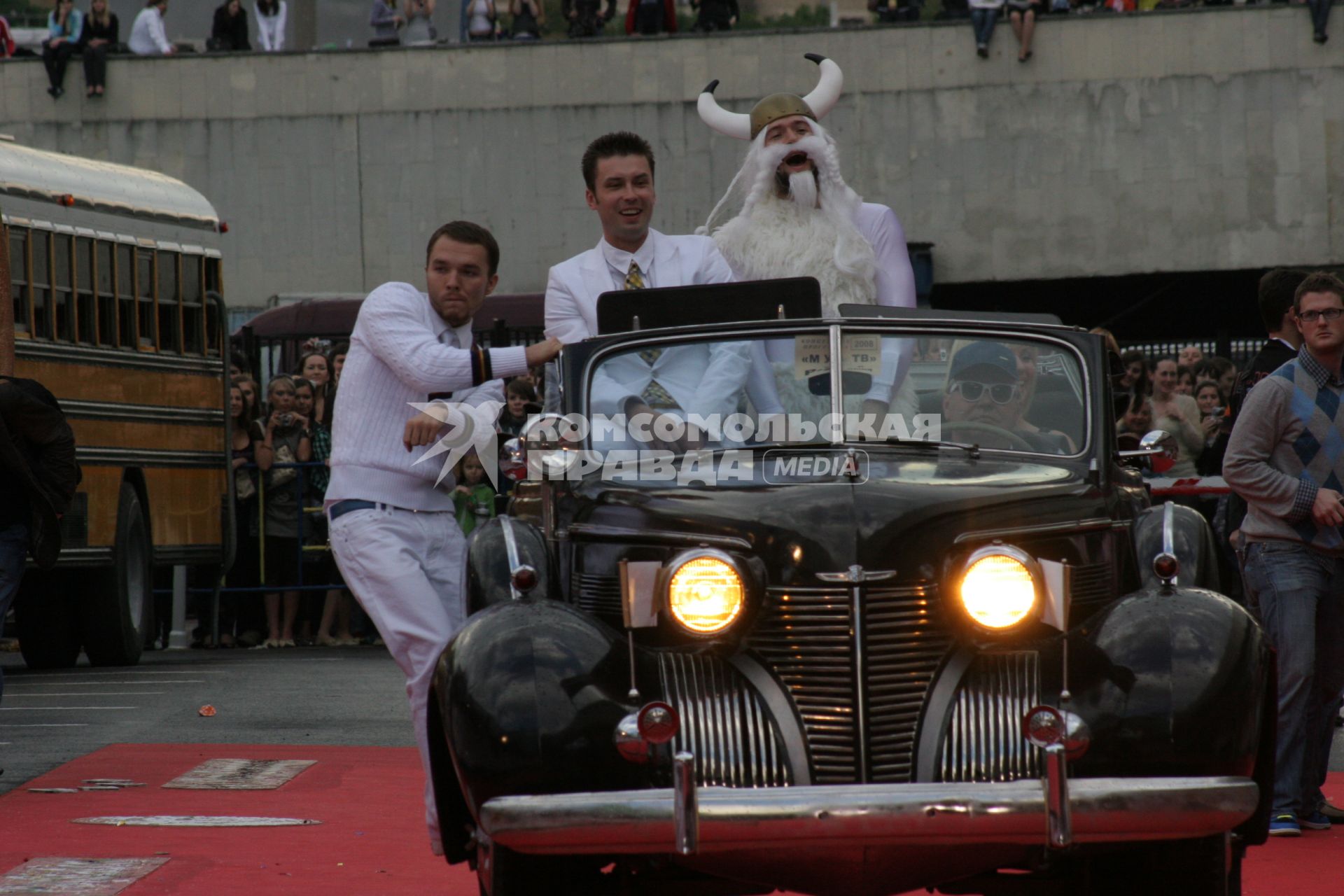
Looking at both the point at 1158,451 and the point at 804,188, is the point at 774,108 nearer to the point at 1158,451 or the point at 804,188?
the point at 804,188

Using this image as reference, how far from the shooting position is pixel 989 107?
109 feet

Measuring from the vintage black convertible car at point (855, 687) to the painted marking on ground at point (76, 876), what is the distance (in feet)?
5.11

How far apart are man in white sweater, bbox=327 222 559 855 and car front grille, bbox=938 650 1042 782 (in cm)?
202

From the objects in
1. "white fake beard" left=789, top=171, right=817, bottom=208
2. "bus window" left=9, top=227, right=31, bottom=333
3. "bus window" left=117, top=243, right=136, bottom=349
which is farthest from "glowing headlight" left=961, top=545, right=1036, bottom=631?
"bus window" left=117, top=243, right=136, bottom=349

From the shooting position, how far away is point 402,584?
688 cm

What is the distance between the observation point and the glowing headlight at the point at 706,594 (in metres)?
5.42

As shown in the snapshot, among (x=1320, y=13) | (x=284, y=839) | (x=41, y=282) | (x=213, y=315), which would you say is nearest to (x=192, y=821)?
(x=284, y=839)

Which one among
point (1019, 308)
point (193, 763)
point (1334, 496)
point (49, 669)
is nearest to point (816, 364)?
point (1334, 496)

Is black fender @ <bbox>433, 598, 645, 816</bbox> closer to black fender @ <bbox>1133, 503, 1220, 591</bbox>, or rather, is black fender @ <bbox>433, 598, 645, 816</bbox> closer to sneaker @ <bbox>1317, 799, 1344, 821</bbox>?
black fender @ <bbox>1133, 503, 1220, 591</bbox>

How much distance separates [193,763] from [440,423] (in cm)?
377

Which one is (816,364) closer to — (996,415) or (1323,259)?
(996,415)

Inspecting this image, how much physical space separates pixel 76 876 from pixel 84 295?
9.58 metres

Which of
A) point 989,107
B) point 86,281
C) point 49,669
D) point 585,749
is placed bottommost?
point 49,669

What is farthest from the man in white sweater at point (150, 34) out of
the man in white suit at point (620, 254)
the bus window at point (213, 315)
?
the man in white suit at point (620, 254)
